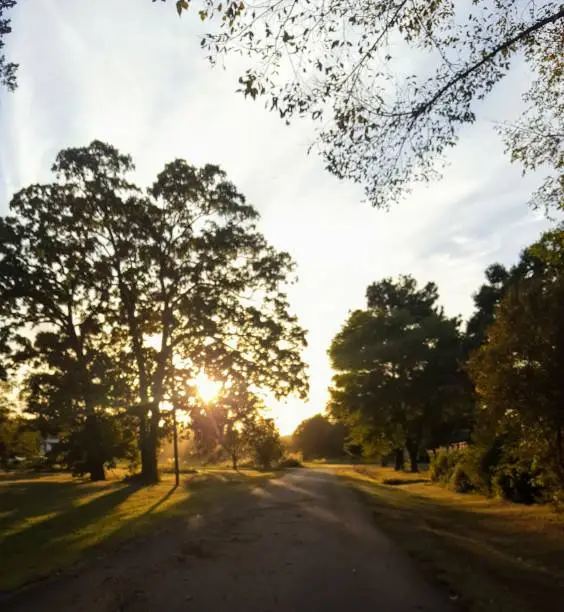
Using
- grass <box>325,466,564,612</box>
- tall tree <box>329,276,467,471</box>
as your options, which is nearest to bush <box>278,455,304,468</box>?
tall tree <box>329,276,467,471</box>

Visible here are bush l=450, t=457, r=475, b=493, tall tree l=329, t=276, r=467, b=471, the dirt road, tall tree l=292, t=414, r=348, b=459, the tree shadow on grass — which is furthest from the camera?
tall tree l=292, t=414, r=348, b=459

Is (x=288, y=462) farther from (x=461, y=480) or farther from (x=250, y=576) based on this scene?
(x=250, y=576)

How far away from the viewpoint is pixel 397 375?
50.8 meters

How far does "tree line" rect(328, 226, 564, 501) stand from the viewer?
14.5 metres

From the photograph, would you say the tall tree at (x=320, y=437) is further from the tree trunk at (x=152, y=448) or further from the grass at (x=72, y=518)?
the grass at (x=72, y=518)

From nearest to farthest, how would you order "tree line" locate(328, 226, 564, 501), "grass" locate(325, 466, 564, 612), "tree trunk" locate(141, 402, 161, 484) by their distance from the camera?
"grass" locate(325, 466, 564, 612) → "tree line" locate(328, 226, 564, 501) → "tree trunk" locate(141, 402, 161, 484)

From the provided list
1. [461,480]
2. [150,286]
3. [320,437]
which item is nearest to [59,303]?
[150,286]

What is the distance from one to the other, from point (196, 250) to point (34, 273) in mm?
8839

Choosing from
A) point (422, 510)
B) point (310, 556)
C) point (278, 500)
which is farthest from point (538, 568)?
point (278, 500)

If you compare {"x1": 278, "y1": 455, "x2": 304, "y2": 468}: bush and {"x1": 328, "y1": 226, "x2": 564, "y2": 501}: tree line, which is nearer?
{"x1": 328, "y1": 226, "x2": 564, "y2": 501}: tree line

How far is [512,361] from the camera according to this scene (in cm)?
1488

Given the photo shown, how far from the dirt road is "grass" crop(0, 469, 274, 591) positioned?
83 cm

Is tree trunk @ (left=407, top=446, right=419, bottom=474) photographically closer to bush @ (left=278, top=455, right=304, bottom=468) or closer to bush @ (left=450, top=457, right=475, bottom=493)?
bush @ (left=278, top=455, right=304, bottom=468)

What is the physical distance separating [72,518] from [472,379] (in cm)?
1185
